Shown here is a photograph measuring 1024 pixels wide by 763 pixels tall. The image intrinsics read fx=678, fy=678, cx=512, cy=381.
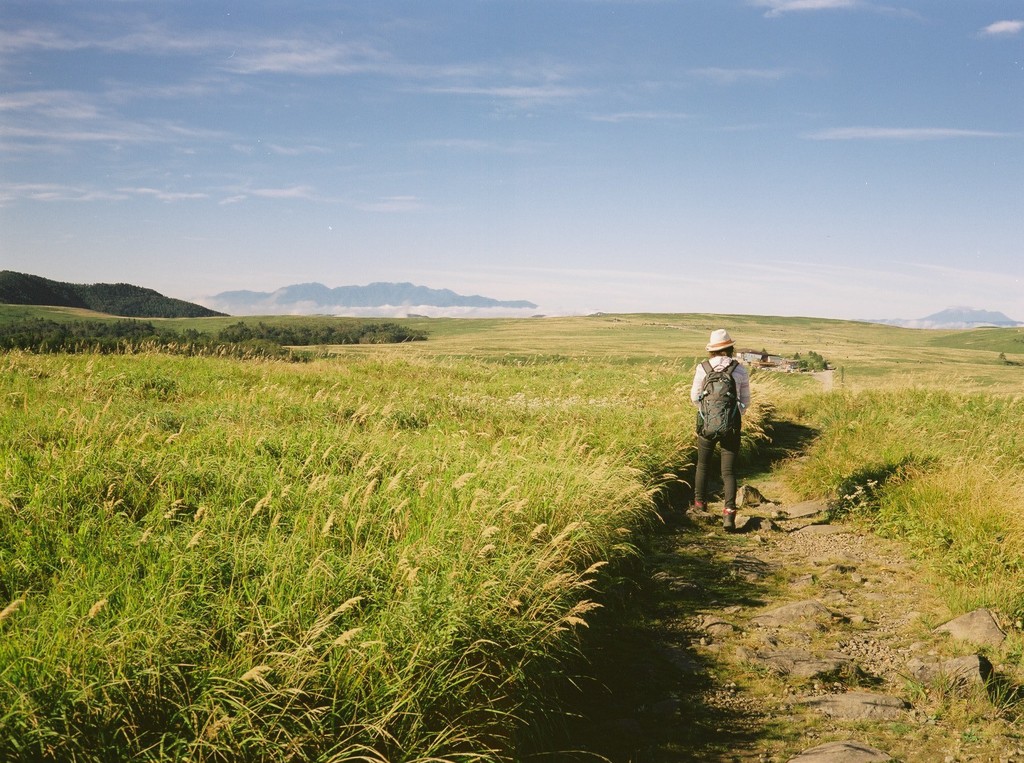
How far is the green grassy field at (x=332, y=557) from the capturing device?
3271 millimetres

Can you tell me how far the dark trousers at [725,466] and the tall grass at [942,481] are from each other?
5.38ft

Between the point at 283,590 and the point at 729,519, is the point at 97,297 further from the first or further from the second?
the point at 283,590

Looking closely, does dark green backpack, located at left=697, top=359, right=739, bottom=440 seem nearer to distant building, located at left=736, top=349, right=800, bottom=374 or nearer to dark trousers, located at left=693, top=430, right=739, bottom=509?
dark trousers, located at left=693, top=430, right=739, bottom=509

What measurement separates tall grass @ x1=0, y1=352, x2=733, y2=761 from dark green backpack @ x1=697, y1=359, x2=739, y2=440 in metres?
1.35

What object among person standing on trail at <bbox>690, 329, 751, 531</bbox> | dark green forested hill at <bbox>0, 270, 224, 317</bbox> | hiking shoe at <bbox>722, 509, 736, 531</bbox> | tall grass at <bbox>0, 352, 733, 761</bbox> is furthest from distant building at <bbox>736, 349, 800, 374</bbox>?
dark green forested hill at <bbox>0, 270, 224, 317</bbox>

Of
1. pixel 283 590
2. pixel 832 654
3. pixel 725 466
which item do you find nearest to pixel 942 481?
pixel 725 466

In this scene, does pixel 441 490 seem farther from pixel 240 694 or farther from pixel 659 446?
pixel 659 446

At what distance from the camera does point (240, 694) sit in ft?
10.9

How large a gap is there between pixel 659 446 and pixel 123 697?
30.0 feet

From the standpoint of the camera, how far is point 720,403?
30.3 feet

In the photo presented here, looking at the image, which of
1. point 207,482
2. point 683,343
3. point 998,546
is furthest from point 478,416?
point 683,343

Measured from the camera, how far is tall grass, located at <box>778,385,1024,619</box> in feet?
21.1

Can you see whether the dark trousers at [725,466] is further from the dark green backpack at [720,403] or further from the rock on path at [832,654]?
the rock on path at [832,654]

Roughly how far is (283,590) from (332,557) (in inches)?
18.5
